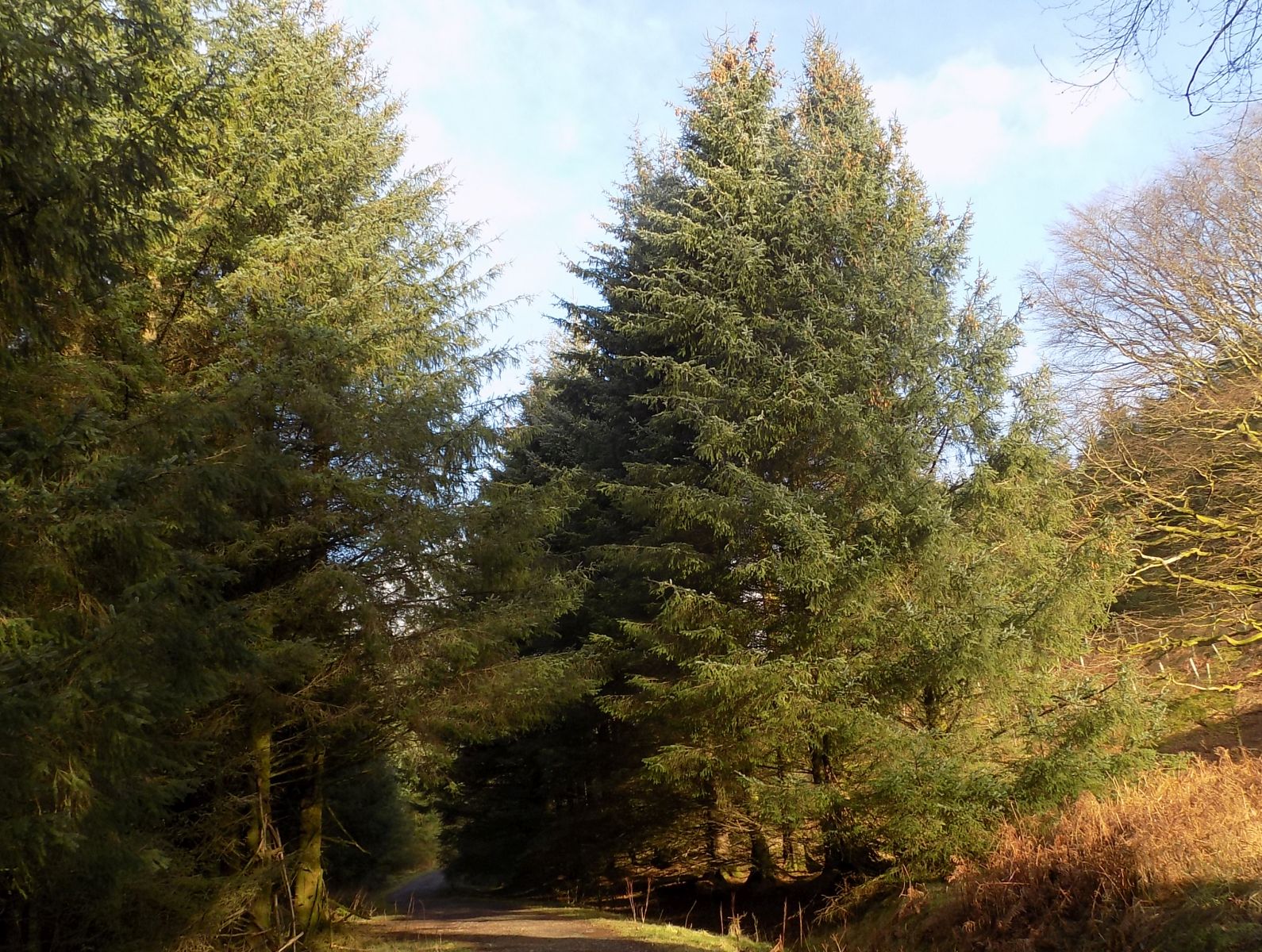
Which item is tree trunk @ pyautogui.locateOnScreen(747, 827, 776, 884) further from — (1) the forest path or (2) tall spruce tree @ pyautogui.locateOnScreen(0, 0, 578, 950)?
(2) tall spruce tree @ pyautogui.locateOnScreen(0, 0, 578, 950)

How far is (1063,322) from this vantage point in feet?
51.2

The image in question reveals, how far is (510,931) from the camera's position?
12172 mm

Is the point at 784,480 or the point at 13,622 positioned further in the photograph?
the point at 784,480

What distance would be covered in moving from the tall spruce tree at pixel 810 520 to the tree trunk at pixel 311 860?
4036mm

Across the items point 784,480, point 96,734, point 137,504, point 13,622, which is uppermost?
point 784,480

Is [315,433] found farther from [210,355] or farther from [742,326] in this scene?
[742,326]

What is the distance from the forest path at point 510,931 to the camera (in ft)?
33.3

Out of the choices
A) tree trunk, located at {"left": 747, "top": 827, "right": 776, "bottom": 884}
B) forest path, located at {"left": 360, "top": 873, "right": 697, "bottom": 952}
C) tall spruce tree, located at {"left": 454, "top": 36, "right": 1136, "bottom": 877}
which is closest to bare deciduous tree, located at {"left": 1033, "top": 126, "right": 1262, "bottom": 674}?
tall spruce tree, located at {"left": 454, "top": 36, "right": 1136, "bottom": 877}

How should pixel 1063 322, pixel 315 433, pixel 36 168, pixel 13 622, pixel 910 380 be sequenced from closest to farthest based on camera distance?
pixel 13 622, pixel 36 168, pixel 315 433, pixel 910 380, pixel 1063 322

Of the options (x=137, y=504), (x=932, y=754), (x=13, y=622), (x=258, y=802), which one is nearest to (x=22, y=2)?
(x=137, y=504)

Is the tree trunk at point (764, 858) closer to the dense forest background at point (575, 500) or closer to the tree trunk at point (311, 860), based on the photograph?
the dense forest background at point (575, 500)

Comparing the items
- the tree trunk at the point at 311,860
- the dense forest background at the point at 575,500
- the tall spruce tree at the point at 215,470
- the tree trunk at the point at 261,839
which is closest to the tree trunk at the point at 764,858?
the dense forest background at the point at 575,500

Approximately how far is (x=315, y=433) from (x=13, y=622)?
5305 millimetres

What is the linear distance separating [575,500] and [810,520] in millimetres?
3293
